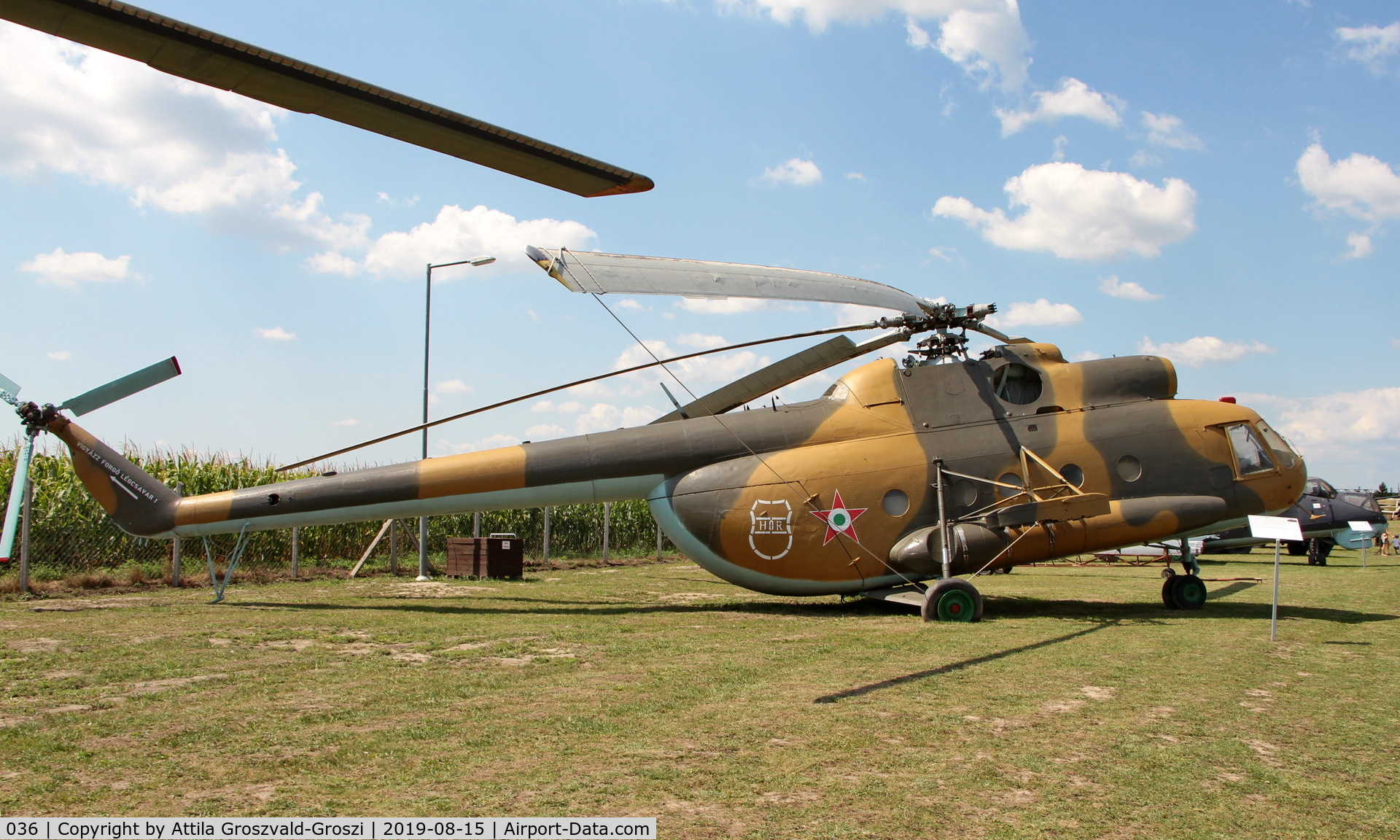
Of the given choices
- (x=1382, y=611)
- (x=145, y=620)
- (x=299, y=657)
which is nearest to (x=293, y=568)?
(x=145, y=620)

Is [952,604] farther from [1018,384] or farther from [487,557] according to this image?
[487,557]

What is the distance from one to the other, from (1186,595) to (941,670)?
7392 mm

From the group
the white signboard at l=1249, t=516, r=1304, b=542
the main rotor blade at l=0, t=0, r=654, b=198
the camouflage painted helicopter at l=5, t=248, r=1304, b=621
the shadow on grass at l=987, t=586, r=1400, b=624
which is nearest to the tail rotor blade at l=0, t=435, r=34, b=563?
the camouflage painted helicopter at l=5, t=248, r=1304, b=621

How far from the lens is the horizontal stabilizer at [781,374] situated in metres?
13.3

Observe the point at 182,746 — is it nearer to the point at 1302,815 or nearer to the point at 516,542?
the point at 1302,815

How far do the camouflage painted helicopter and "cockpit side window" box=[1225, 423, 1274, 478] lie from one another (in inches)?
1.0

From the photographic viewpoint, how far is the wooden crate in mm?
20250

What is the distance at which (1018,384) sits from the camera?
43.4 feet

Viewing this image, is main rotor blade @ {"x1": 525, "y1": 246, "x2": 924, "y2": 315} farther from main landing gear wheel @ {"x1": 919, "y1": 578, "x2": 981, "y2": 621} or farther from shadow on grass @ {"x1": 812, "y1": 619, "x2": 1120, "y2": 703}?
shadow on grass @ {"x1": 812, "y1": 619, "x2": 1120, "y2": 703}

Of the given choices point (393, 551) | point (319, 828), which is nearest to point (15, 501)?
point (393, 551)

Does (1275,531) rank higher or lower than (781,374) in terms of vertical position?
lower

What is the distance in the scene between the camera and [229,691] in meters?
6.82

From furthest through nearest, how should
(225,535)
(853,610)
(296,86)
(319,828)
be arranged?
1. (225,535)
2. (853,610)
3. (319,828)
4. (296,86)

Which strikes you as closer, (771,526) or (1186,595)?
(771,526)
